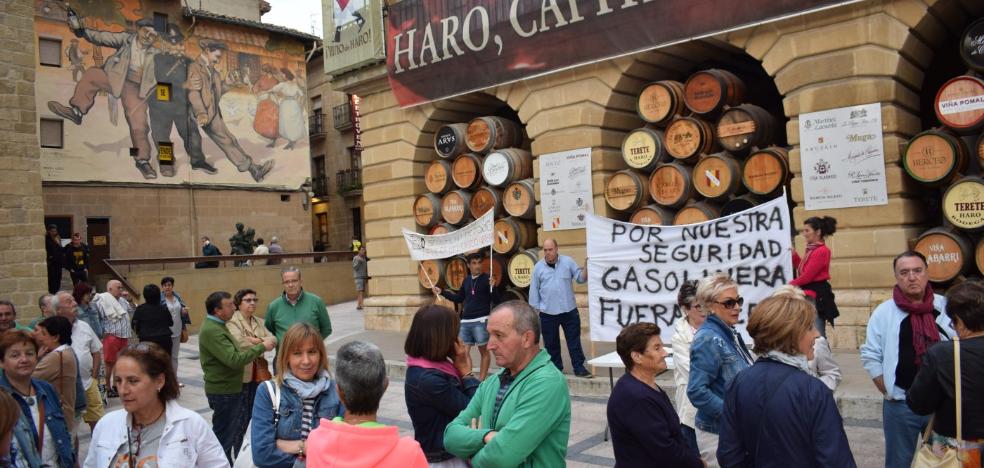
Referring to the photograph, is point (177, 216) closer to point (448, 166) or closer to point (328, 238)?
point (328, 238)

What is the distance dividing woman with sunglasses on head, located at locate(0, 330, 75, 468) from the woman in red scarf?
20.9 feet

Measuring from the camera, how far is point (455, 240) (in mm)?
12977

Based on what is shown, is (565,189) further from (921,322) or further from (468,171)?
(921,322)

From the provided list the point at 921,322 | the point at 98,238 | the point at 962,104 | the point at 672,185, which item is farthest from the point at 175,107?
the point at 921,322

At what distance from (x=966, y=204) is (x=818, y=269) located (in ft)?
8.63

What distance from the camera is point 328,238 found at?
41.0m

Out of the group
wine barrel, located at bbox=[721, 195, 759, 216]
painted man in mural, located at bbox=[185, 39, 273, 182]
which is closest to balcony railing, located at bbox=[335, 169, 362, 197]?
painted man in mural, located at bbox=[185, 39, 273, 182]

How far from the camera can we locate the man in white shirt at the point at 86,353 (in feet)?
21.9

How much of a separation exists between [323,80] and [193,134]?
12334mm

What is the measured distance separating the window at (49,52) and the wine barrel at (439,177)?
18231 mm

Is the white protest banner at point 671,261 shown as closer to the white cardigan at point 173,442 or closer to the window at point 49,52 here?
the white cardigan at point 173,442

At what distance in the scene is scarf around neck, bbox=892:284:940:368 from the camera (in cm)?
434

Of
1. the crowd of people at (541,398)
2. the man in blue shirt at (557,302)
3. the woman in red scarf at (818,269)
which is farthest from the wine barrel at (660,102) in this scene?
the crowd of people at (541,398)

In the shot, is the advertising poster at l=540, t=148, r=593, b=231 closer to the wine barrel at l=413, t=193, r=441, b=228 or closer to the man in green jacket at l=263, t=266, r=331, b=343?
the wine barrel at l=413, t=193, r=441, b=228
